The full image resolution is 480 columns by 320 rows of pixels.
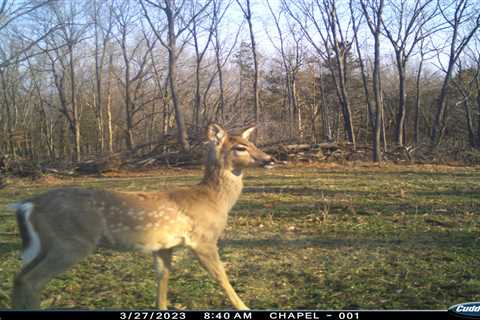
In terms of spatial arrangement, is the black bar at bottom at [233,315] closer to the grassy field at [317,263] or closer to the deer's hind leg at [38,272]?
the deer's hind leg at [38,272]

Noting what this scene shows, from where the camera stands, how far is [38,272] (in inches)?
140

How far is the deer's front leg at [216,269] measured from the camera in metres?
3.83

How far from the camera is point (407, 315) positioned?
373 cm

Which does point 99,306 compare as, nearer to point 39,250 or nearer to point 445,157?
point 39,250

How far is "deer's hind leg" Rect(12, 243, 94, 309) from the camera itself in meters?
3.55

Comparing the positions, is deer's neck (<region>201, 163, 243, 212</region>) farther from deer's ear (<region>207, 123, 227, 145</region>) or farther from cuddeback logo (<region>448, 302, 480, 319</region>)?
cuddeback logo (<region>448, 302, 480, 319</region>)

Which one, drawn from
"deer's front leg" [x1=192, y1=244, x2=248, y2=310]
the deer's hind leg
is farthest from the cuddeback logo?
the deer's hind leg

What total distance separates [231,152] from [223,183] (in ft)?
1.24

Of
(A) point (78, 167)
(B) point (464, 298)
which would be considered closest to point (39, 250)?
(B) point (464, 298)

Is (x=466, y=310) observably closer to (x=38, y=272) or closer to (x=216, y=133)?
(x=216, y=133)

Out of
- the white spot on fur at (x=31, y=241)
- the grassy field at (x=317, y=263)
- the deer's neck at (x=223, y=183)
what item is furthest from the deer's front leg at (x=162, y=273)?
the white spot on fur at (x=31, y=241)

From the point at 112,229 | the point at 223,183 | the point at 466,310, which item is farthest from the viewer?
the point at 223,183

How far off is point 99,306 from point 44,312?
56 cm

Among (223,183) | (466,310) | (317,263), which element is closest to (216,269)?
(223,183)
